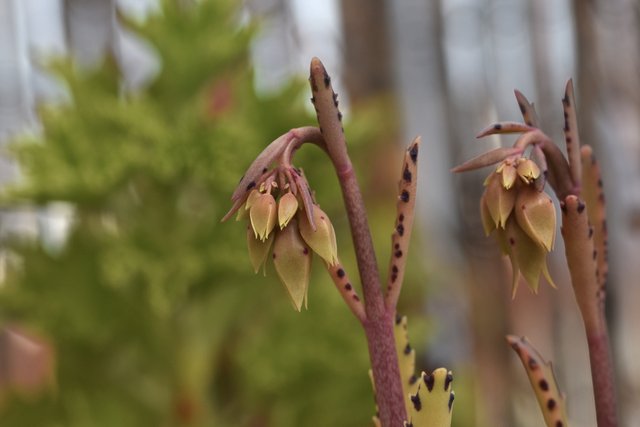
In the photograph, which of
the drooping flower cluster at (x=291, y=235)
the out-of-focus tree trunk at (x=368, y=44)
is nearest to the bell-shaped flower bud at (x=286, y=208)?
the drooping flower cluster at (x=291, y=235)

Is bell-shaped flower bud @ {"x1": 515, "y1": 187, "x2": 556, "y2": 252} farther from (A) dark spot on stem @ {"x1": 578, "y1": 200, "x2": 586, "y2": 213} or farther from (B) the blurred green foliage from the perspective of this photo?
(B) the blurred green foliage

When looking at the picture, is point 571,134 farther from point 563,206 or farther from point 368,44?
point 368,44

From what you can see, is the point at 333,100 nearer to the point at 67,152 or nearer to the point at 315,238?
the point at 315,238

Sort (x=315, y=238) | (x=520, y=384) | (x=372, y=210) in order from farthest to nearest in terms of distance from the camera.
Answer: (x=520, y=384) → (x=372, y=210) → (x=315, y=238)

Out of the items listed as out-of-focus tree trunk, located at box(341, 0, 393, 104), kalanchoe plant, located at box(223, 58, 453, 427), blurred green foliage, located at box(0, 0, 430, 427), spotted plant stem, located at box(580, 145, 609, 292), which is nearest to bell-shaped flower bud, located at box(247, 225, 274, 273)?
kalanchoe plant, located at box(223, 58, 453, 427)

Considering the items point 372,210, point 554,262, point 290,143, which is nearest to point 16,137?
point 372,210

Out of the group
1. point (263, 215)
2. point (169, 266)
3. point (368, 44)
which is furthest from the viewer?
point (368, 44)

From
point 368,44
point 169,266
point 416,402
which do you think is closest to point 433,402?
point 416,402

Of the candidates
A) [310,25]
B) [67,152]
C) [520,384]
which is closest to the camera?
[67,152]
